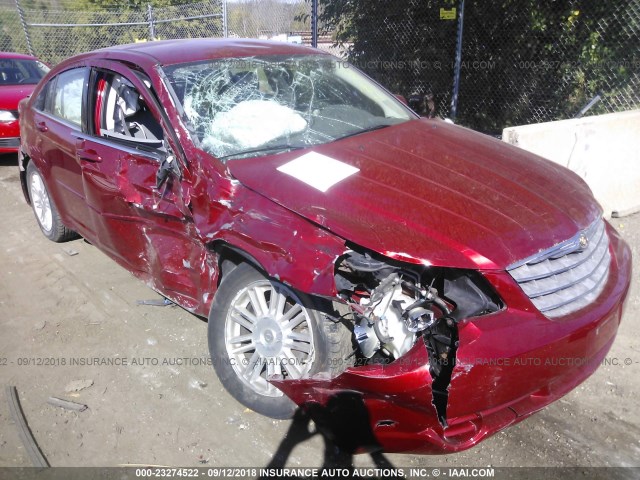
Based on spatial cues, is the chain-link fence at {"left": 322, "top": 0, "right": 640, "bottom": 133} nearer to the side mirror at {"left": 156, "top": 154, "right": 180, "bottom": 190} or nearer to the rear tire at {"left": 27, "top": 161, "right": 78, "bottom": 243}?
the rear tire at {"left": 27, "top": 161, "right": 78, "bottom": 243}

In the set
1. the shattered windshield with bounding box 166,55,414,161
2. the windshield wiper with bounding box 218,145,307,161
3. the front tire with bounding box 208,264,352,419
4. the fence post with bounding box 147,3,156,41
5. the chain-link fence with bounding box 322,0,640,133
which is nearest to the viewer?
the front tire with bounding box 208,264,352,419

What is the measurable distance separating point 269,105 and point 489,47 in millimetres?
6608

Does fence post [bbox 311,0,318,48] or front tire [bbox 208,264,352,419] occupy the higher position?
fence post [bbox 311,0,318,48]

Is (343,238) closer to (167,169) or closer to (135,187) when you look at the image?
(167,169)

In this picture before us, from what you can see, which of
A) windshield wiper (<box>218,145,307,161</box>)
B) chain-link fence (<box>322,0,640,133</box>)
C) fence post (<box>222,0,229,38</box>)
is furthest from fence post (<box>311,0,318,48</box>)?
windshield wiper (<box>218,145,307,161</box>)

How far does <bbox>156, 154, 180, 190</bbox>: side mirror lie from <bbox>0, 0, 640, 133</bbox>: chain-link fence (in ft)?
13.8

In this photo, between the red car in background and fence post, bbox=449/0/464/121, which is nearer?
fence post, bbox=449/0/464/121

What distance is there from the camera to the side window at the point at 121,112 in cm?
387

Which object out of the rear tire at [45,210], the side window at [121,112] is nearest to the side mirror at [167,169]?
the side window at [121,112]

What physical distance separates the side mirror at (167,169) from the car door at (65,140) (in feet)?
3.81

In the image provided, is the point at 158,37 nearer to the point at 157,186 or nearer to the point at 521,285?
the point at 157,186

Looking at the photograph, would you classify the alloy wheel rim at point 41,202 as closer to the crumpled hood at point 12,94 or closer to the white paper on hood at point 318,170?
the white paper on hood at point 318,170

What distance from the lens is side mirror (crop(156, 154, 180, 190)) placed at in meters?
3.27

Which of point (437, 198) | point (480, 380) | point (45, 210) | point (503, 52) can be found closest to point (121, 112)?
point (45, 210)
